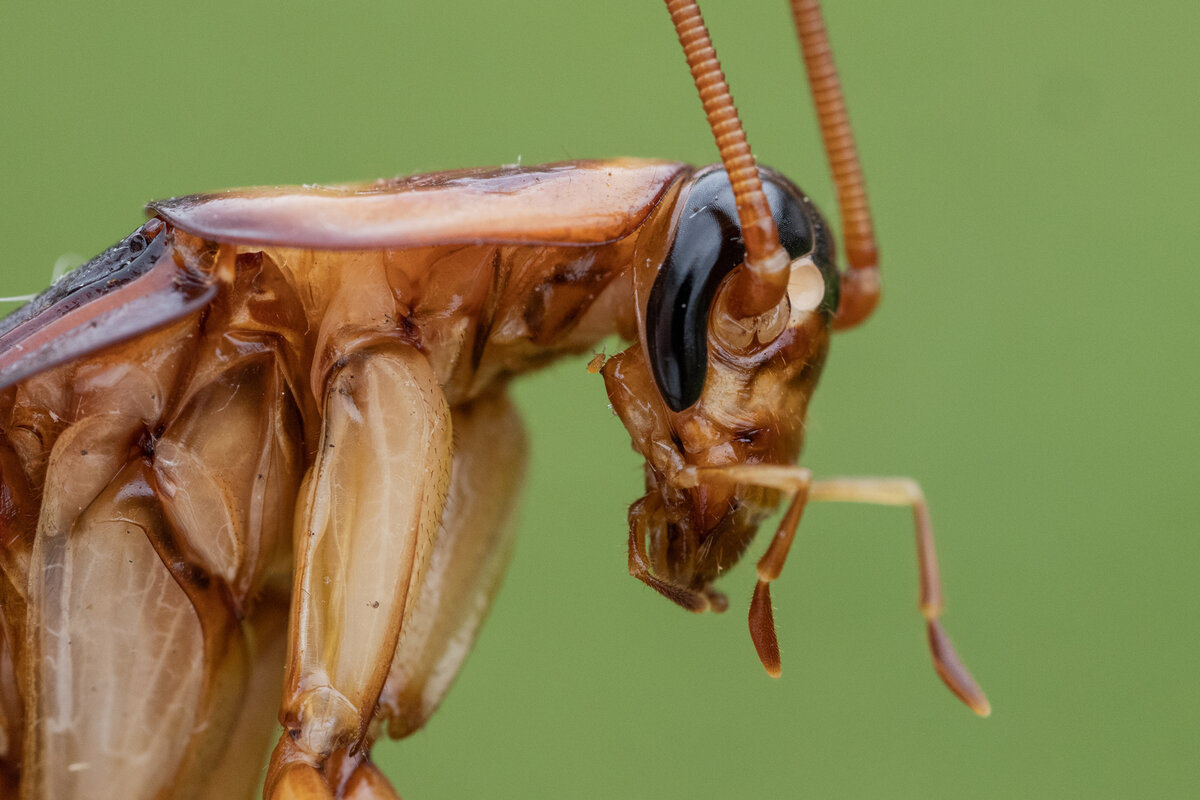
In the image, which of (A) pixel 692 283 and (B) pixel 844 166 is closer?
(A) pixel 692 283

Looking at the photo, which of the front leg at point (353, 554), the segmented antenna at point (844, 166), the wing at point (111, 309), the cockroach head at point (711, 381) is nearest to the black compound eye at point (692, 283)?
the cockroach head at point (711, 381)

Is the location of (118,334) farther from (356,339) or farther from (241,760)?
(241,760)

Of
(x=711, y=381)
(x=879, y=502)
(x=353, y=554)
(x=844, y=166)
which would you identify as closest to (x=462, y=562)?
(x=353, y=554)

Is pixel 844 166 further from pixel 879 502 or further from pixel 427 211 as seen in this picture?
pixel 427 211

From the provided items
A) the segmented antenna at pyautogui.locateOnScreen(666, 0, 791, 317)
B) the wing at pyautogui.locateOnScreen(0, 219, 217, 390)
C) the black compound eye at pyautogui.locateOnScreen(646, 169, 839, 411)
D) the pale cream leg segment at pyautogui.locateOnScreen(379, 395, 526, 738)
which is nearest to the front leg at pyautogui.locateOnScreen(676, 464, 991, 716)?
the black compound eye at pyautogui.locateOnScreen(646, 169, 839, 411)

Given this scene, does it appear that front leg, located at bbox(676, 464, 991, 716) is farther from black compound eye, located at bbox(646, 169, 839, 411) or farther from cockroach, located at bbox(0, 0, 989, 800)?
black compound eye, located at bbox(646, 169, 839, 411)

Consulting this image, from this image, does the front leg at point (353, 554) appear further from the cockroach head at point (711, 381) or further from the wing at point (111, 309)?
the cockroach head at point (711, 381)

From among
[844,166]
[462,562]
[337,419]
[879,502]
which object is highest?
[844,166]
